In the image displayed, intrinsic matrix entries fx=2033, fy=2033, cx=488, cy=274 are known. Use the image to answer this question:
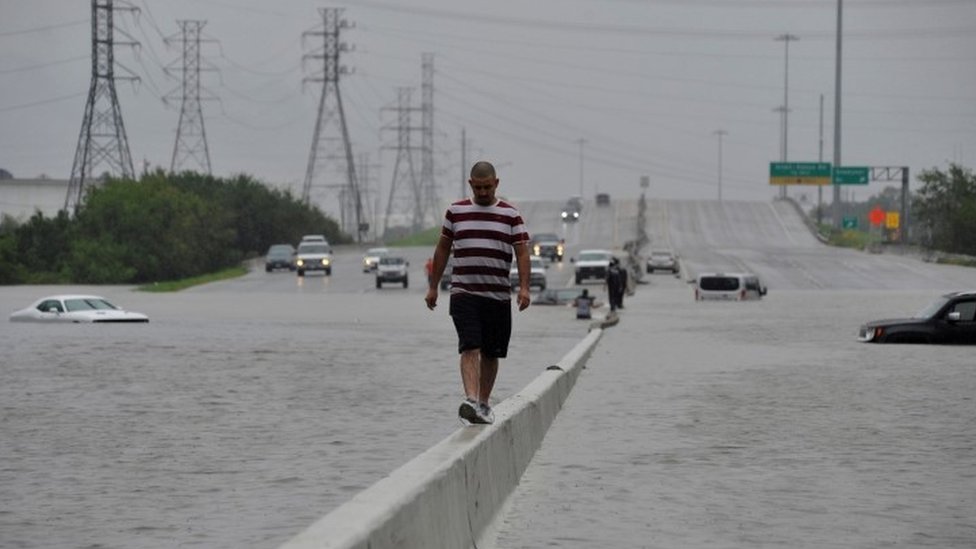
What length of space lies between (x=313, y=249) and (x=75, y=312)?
52340mm

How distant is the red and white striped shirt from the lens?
1305 cm

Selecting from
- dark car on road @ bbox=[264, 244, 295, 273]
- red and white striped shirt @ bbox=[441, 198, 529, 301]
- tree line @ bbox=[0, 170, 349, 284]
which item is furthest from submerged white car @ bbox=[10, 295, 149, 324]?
dark car on road @ bbox=[264, 244, 295, 273]

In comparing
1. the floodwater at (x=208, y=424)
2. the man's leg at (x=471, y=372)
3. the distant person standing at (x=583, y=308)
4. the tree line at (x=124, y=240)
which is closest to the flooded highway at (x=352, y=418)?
the floodwater at (x=208, y=424)

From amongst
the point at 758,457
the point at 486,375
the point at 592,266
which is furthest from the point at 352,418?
the point at 592,266

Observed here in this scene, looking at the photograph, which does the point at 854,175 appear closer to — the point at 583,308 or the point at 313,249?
the point at 313,249

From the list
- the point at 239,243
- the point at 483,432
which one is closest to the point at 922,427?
the point at 483,432

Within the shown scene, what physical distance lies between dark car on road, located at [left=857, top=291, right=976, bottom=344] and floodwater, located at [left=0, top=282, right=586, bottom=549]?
577 cm

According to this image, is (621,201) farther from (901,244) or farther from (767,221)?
(901,244)

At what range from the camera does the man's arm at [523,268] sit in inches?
513

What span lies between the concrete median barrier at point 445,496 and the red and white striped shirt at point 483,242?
2.94ft

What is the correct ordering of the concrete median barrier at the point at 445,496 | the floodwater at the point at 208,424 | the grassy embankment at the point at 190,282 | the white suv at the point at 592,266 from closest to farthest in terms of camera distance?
1. the concrete median barrier at the point at 445,496
2. the floodwater at the point at 208,424
3. the white suv at the point at 592,266
4. the grassy embankment at the point at 190,282

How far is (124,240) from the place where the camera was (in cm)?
11444

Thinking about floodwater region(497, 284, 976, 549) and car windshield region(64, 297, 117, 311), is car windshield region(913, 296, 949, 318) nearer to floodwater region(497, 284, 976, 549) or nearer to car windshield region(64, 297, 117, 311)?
floodwater region(497, 284, 976, 549)

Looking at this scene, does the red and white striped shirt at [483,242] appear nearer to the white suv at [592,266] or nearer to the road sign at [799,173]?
the white suv at [592,266]
